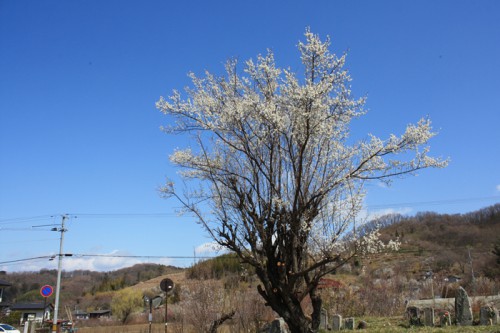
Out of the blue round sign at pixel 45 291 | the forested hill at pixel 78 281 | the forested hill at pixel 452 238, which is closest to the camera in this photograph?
the blue round sign at pixel 45 291

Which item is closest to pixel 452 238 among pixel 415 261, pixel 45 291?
pixel 415 261

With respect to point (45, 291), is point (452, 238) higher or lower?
higher

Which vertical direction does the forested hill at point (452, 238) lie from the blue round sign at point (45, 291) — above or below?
above

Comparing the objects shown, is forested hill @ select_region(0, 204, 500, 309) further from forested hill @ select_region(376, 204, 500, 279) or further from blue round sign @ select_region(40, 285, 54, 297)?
blue round sign @ select_region(40, 285, 54, 297)

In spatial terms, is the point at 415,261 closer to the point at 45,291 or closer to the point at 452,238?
the point at 452,238

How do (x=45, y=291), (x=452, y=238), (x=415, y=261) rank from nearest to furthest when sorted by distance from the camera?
(x=45, y=291), (x=415, y=261), (x=452, y=238)

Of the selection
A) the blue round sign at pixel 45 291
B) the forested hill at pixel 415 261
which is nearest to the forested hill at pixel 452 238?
the forested hill at pixel 415 261

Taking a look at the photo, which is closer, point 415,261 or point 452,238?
point 415,261

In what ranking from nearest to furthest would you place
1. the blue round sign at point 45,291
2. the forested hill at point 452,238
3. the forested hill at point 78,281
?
the blue round sign at point 45,291 < the forested hill at point 452,238 < the forested hill at point 78,281

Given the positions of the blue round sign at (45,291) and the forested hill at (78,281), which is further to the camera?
the forested hill at (78,281)

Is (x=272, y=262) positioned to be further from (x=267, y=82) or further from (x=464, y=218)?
(x=464, y=218)

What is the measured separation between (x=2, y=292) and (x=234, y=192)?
5659 centimetres

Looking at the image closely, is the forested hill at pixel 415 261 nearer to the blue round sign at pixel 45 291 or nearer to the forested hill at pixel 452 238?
the forested hill at pixel 452 238

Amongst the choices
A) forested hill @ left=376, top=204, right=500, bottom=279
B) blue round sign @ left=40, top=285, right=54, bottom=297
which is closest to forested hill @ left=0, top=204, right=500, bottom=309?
forested hill @ left=376, top=204, right=500, bottom=279
